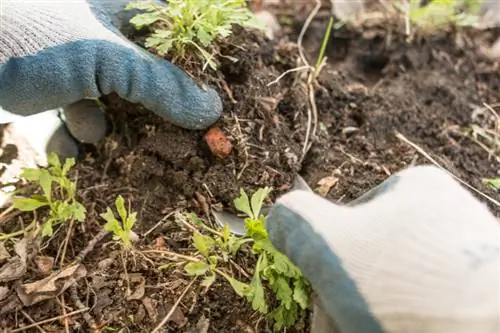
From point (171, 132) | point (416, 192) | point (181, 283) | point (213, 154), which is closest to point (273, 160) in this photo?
point (213, 154)

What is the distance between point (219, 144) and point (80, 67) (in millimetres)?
330

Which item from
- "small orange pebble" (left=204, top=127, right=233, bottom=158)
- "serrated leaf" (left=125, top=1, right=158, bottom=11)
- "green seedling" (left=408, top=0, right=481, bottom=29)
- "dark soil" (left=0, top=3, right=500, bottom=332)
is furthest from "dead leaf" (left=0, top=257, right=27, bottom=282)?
"green seedling" (left=408, top=0, right=481, bottom=29)

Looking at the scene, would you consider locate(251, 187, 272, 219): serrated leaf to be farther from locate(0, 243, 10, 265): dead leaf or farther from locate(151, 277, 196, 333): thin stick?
locate(0, 243, 10, 265): dead leaf

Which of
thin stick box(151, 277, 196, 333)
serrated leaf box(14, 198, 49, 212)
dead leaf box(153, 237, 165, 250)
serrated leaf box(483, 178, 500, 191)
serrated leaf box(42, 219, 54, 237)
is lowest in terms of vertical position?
thin stick box(151, 277, 196, 333)

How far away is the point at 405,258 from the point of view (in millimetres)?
897

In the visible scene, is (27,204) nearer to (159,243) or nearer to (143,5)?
(159,243)

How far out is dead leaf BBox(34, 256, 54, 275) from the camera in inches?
51.4

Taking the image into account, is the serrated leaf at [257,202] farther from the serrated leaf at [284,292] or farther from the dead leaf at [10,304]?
the dead leaf at [10,304]

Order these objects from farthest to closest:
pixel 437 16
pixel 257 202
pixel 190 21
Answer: pixel 437 16, pixel 190 21, pixel 257 202

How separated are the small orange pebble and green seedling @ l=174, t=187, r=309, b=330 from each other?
0.63ft

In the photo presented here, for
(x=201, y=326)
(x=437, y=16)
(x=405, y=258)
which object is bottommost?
(x=201, y=326)

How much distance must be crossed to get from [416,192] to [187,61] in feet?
2.06

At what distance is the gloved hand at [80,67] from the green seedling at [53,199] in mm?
128

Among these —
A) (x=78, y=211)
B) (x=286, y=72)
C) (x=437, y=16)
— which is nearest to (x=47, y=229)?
(x=78, y=211)
